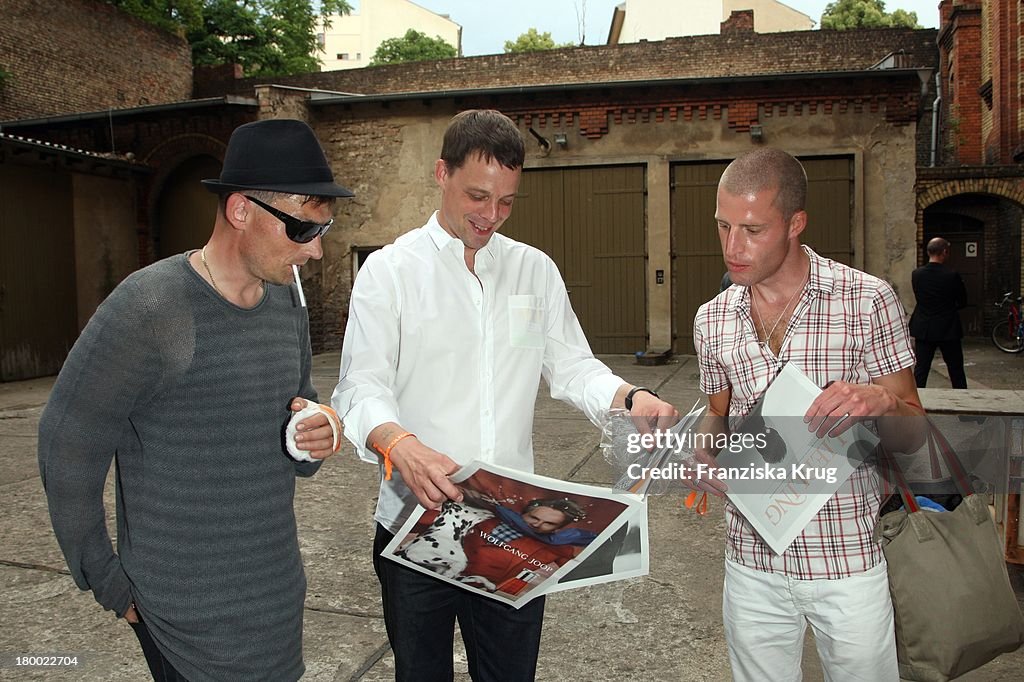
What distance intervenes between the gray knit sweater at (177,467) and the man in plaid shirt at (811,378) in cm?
104

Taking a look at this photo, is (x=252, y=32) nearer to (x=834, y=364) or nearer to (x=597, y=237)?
(x=597, y=237)

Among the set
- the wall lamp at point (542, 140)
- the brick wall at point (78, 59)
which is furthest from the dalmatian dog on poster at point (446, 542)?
the brick wall at point (78, 59)

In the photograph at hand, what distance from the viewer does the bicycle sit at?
14594 millimetres

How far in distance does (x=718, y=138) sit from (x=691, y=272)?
2314mm

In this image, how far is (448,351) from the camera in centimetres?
207

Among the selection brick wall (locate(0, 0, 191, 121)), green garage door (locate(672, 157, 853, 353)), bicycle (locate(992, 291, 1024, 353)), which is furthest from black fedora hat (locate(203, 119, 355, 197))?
brick wall (locate(0, 0, 191, 121))

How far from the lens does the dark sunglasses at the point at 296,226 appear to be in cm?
180

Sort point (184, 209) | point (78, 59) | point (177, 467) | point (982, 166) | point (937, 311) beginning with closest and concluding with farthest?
point (177, 467) < point (937, 311) < point (184, 209) < point (982, 166) < point (78, 59)

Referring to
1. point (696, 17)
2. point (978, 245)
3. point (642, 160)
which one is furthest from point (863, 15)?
point (642, 160)

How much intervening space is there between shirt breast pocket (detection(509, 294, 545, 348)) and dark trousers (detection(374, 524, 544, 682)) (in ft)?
2.02

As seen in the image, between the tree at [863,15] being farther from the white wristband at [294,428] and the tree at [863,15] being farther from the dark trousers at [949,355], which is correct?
the white wristband at [294,428]

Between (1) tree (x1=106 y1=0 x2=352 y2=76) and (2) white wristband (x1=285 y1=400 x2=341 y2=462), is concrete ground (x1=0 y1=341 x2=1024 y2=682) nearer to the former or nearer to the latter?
(2) white wristband (x1=285 y1=400 x2=341 y2=462)

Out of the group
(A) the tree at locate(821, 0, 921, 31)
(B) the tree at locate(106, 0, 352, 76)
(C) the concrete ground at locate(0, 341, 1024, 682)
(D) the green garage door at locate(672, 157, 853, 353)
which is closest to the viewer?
(C) the concrete ground at locate(0, 341, 1024, 682)

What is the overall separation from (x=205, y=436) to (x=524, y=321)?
2.82ft
